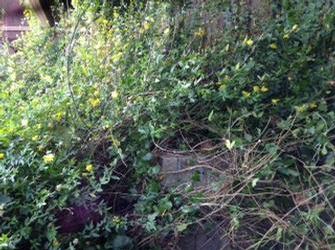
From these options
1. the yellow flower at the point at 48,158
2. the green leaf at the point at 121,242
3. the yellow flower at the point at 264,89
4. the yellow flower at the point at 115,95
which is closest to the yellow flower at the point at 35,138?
the yellow flower at the point at 48,158

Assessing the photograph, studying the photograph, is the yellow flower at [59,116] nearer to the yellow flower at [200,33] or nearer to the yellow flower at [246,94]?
the yellow flower at [246,94]

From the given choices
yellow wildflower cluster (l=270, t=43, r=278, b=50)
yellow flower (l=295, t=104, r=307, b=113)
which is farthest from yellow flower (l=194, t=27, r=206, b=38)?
yellow flower (l=295, t=104, r=307, b=113)

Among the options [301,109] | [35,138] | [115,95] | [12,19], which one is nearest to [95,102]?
[115,95]

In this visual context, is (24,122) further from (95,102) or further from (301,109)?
(301,109)

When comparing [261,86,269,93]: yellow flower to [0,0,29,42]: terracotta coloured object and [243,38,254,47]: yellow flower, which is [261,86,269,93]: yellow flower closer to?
[243,38,254,47]: yellow flower

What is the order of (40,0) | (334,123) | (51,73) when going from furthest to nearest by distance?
1. (40,0)
2. (51,73)
3. (334,123)

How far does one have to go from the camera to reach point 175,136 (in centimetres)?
276

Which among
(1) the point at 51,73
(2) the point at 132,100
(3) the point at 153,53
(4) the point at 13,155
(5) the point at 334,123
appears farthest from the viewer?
(1) the point at 51,73

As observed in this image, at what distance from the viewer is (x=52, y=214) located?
7.39 ft

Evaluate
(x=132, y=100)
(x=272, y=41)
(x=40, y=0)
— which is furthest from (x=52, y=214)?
(x=40, y=0)

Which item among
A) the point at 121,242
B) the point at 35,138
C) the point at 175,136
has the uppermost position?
the point at 35,138

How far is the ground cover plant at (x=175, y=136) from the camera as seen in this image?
233 cm

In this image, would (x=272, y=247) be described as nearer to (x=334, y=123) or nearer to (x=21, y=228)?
(x=334, y=123)

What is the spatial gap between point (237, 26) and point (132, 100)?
1028mm
